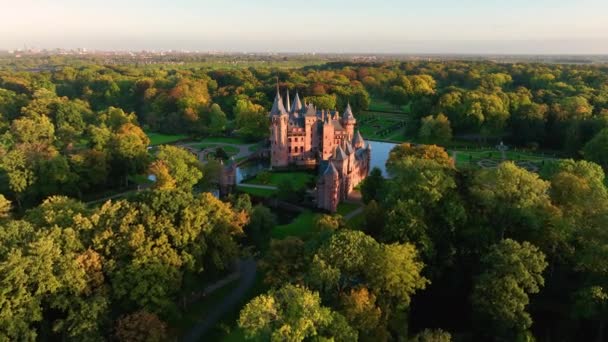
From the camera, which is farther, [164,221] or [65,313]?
[164,221]

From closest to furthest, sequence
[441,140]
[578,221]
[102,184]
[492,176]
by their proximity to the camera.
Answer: [578,221], [492,176], [102,184], [441,140]

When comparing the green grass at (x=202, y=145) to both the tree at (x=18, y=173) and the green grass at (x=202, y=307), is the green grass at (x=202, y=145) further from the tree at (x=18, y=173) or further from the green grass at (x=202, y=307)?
the green grass at (x=202, y=307)

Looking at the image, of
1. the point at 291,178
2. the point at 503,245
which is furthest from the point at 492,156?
the point at 503,245

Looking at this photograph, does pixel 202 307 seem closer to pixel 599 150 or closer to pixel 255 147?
pixel 255 147

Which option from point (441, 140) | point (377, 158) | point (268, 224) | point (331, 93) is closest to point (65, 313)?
point (268, 224)

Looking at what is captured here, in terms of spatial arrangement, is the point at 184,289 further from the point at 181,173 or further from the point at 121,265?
the point at 181,173

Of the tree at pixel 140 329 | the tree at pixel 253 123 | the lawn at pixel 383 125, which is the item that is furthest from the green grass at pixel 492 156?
the tree at pixel 140 329

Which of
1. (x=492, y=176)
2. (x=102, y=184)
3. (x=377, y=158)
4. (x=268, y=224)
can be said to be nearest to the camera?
(x=492, y=176)
